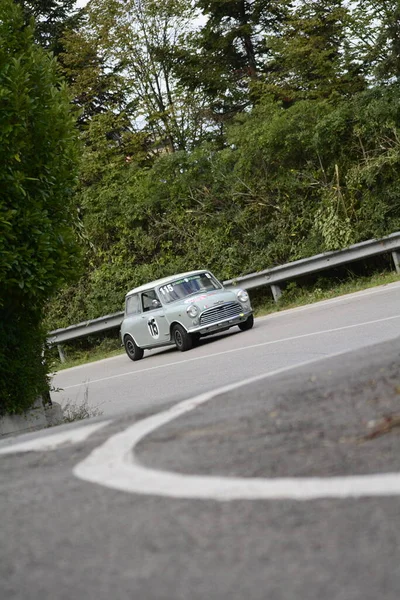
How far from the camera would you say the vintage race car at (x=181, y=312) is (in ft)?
55.0

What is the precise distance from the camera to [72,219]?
8898mm

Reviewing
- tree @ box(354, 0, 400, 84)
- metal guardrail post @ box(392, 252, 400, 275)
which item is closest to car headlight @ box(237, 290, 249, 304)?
metal guardrail post @ box(392, 252, 400, 275)

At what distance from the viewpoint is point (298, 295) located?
20562 millimetres

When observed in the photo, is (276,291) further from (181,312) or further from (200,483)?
(200,483)

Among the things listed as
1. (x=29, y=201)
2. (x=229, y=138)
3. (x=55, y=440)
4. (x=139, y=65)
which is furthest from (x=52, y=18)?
(x=55, y=440)

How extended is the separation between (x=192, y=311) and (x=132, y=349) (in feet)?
8.13

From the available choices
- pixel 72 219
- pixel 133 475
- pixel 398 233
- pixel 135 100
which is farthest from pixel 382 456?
pixel 135 100

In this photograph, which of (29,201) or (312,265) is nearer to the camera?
(29,201)

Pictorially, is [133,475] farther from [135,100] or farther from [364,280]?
[135,100]

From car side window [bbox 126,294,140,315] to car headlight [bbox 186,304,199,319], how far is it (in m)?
2.17

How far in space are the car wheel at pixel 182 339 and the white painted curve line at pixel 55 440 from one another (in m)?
12.2

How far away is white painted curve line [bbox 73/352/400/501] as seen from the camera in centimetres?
265

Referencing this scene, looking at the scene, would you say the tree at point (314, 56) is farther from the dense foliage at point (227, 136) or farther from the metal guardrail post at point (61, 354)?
the metal guardrail post at point (61, 354)

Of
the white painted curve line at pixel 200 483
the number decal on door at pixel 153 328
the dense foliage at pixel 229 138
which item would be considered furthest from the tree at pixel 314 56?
the white painted curve line at pixel 200 483
